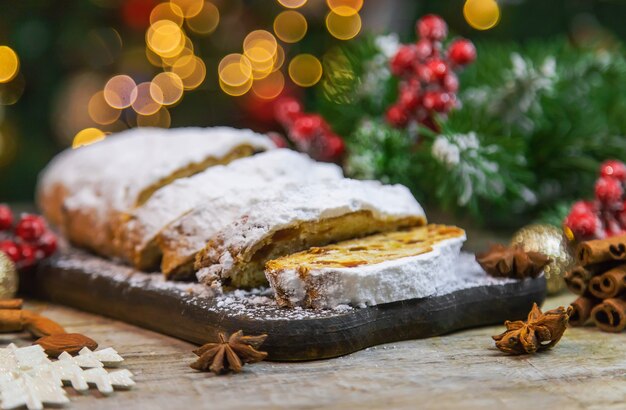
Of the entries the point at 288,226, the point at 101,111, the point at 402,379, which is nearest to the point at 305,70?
the point at 101,111

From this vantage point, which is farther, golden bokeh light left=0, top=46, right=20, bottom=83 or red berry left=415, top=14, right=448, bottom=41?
golden bokeh light left=0, top=46, right=20, bottom=83

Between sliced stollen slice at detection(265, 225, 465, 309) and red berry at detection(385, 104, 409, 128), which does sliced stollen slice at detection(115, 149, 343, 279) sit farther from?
red berry at detection(385, 104, 409, 128)

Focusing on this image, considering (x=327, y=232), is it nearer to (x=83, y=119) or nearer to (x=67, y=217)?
(x=67, y=217)

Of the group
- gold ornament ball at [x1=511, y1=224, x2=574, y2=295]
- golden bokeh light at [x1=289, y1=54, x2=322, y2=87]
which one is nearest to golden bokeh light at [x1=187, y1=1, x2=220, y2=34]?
golden bokeh light at [x1=289, y1=54, x2=322, y2=87]

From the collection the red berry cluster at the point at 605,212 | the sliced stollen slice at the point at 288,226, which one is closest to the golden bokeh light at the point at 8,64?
the sliced stollen slice at the point at 288,226

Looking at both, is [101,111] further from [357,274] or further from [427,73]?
[357,274]

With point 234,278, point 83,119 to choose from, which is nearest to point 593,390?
point 234,278
